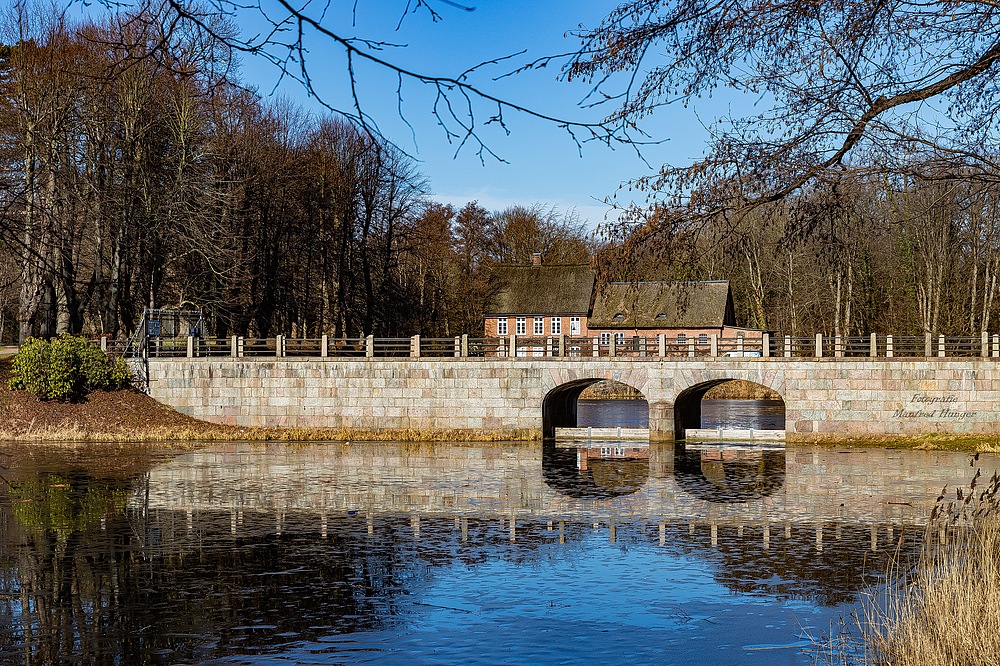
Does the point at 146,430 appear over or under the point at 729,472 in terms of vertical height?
over

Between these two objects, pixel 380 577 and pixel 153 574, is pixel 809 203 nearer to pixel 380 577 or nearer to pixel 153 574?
pixel 380 577

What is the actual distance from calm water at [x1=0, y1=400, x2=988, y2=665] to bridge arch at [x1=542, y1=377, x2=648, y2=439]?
8714mm

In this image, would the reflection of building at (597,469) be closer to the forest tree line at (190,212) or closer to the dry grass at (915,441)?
the dry grass at (915,441)

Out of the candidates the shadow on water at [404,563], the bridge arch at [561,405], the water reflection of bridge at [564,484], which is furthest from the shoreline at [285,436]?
the shadow on water at [404,563]

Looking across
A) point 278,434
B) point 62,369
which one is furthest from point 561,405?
point 62,369

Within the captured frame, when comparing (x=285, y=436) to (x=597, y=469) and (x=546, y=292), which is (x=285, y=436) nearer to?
(x=597, y=469)

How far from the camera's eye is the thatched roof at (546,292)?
6353 centimetres

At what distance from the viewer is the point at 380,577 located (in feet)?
42.4

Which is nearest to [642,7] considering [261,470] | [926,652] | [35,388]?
[926,652]

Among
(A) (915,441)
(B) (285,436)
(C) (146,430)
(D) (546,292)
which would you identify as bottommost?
(B) (285,436)

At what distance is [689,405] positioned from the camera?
124ft

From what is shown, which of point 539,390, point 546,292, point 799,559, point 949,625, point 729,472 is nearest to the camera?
point 949,625

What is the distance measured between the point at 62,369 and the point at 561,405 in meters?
16.5

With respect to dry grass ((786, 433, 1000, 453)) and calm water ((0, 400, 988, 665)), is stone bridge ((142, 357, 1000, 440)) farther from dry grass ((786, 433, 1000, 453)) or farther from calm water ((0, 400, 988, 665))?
calm water ((0, 400, 988, 665))
